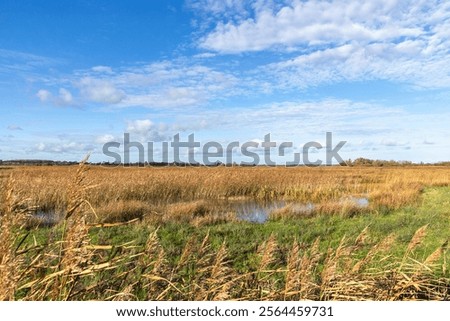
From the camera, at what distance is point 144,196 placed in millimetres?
19641

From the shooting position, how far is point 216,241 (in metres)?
10.2

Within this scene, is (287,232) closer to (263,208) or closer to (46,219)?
(263,208)

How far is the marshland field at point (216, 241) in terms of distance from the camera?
2598mm

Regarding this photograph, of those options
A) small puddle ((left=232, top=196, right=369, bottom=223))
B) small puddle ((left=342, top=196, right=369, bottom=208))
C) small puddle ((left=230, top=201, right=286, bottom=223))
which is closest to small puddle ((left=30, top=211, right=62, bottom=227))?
small puddle ((left=232, top=196, right=369, bottom=223))

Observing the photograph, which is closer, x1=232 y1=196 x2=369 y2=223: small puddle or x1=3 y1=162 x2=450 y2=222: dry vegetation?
x1=3 y1=162 x2=450 y2=222: dry vegetation

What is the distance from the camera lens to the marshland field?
260 cm

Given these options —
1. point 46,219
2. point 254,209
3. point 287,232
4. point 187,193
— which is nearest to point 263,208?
point 254,209

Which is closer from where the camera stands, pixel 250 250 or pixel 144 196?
pixel 250 250

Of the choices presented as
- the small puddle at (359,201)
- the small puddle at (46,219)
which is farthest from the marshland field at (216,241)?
the small puddle at (359,201)

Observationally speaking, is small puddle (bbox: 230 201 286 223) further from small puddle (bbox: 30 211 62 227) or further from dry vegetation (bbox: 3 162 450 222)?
small puddle (bbox: 30 211 62 227)

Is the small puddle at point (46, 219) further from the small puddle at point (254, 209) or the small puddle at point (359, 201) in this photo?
the small puddle at point (359, 201)
